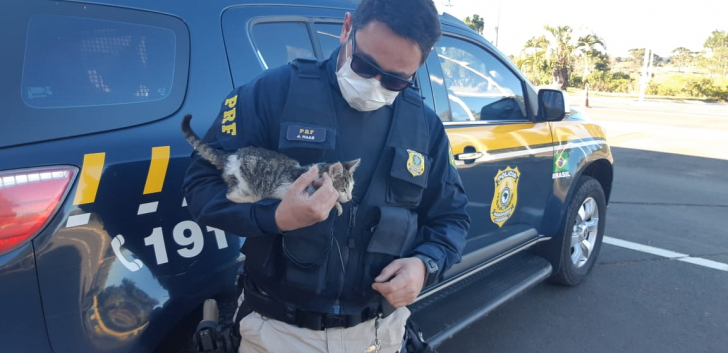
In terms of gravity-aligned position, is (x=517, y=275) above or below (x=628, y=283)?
above

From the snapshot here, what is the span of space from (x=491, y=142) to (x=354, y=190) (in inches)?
67.4

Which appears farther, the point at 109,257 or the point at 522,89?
the point at 522,89

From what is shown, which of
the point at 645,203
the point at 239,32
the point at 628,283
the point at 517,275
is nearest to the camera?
the point at 239,32

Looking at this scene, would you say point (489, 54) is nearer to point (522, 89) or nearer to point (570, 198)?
point (522, 89)

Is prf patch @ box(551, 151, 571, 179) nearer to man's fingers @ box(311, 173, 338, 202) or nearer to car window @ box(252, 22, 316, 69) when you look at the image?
car window @ box(252, 22, 316, 69)

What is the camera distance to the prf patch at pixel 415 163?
5.03 ft

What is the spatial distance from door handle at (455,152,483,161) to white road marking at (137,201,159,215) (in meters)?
1.64

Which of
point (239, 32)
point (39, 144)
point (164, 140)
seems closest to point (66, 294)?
point (39, 144)

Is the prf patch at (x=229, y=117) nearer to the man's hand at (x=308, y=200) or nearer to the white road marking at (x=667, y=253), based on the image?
the man's hand at (x=308, y=200)

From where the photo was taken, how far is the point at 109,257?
1.52 m

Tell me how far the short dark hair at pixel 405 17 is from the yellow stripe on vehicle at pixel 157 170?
0.75 metres

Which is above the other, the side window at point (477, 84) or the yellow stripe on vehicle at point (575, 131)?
the side window at point (477, 84)

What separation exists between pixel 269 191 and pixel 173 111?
1.88 feet

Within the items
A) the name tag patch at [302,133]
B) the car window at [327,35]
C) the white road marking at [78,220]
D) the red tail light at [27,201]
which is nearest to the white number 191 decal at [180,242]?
the white road marking at [78,220]
